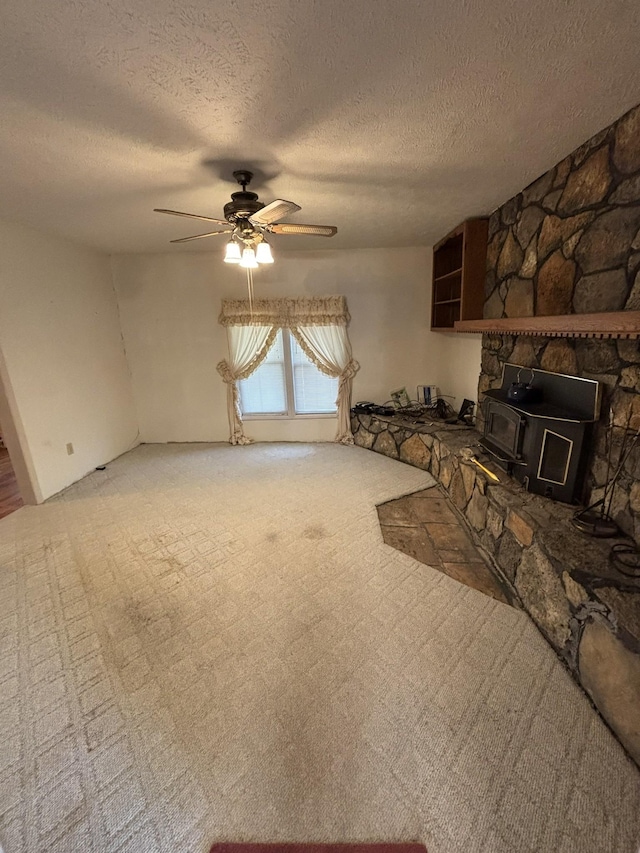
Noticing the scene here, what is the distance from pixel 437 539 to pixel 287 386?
278 cm

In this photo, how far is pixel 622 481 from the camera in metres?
1.72

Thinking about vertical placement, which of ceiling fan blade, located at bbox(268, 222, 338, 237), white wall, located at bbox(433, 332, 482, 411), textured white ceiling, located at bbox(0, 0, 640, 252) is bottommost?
white wall, located at bbox(433, 332, 482, 411)

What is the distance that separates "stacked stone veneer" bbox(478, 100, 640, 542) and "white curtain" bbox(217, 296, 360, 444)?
6.83ft

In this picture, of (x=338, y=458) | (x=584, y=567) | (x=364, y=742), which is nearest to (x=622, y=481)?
(x=584, y=567)

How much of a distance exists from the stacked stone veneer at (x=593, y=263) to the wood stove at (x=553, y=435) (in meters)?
0.06

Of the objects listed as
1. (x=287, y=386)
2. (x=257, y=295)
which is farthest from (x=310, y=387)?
(x=257, y=295)

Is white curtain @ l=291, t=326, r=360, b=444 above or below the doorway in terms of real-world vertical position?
above

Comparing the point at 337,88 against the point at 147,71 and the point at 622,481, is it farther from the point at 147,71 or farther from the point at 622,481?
the point at 622,481

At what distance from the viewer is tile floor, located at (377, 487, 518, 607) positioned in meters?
2.13

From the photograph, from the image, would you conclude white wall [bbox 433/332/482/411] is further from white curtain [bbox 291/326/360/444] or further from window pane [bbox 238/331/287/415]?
window pane [bbox 238/331/287/415]

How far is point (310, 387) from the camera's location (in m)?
4.54

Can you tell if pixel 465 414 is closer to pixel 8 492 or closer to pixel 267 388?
pixel 267 388

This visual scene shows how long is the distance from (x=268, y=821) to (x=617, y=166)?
10.1 ft

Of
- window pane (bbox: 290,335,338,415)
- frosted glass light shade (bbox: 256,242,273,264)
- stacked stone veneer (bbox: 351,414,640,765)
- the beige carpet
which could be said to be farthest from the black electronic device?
frosted glass light shade (bbox: 256,242,273,264)
